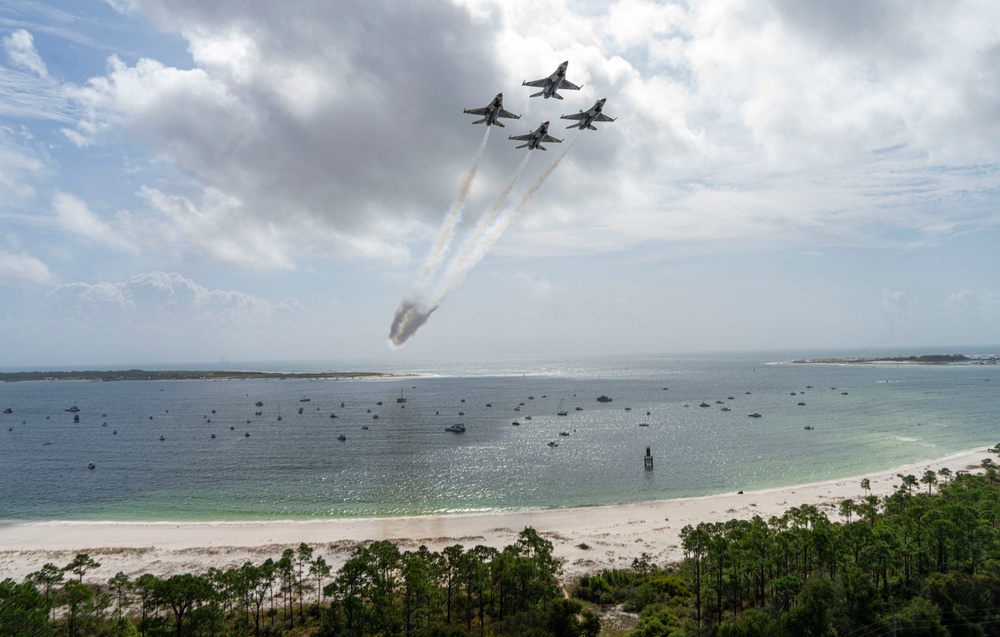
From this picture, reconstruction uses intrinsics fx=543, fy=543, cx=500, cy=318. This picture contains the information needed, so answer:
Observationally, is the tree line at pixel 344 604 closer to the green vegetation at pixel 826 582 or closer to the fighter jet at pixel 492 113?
the green vegetation at pixel 826 582

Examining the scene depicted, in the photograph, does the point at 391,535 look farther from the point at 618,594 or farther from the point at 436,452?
the point at 436,452

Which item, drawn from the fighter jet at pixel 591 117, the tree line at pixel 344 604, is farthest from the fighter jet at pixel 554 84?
the tree line at pixel 344 604

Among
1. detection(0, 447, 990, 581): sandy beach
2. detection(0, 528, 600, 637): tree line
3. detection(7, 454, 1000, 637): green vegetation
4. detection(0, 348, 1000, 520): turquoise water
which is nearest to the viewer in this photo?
detection(0, 528, 600, 637): tree line

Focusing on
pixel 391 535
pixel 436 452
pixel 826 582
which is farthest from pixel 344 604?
pixel 436 452

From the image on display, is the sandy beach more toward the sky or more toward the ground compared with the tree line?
more toward the ground

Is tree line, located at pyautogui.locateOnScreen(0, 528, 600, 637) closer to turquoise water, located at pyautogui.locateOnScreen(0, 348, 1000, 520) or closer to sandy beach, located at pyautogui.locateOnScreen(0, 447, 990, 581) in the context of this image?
sandy beach, located at pyautogui.locateOnScreen(0, 447, 990, 581)

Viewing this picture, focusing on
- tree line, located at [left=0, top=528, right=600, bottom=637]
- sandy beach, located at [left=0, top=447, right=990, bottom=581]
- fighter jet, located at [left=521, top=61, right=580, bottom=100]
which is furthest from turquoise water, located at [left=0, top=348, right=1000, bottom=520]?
fighter jet, located at [left=521, top=61, right=580, bottom=100]
